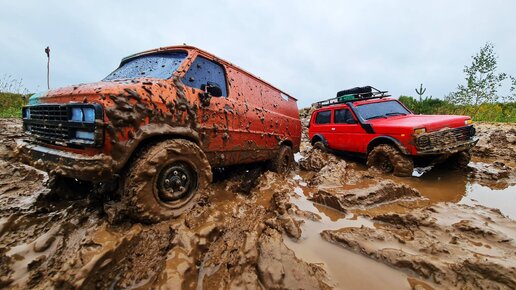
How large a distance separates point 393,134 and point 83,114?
5.32m

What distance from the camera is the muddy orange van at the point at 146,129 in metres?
2.26

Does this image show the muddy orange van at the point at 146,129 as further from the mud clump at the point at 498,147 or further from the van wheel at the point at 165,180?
the mud clump at the point at 498,147

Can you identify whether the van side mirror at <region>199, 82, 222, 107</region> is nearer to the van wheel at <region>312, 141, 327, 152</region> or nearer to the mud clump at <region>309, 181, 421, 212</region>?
the mud clump at <region>309, 181, 421, 212</region>

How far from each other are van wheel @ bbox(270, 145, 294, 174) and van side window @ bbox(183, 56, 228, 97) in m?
1.99

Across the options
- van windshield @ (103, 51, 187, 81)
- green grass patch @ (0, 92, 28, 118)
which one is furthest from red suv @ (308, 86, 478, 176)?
green grass patch @ (0, 92, 28, 118)

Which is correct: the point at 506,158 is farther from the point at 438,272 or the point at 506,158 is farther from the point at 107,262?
the point at 107,262

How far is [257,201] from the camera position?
11.4ft

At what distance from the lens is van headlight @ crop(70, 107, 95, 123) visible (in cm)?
225

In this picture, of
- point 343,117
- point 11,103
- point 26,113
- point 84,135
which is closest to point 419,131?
point 343,117

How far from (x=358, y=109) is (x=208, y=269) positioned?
5.73 m

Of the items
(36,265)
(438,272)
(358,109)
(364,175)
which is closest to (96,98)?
(36,265)

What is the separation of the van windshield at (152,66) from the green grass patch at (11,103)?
1141 centimetres

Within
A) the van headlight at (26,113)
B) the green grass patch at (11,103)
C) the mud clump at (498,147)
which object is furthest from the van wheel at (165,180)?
the green grass patch at (11,103)

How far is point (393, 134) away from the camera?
204 inches
